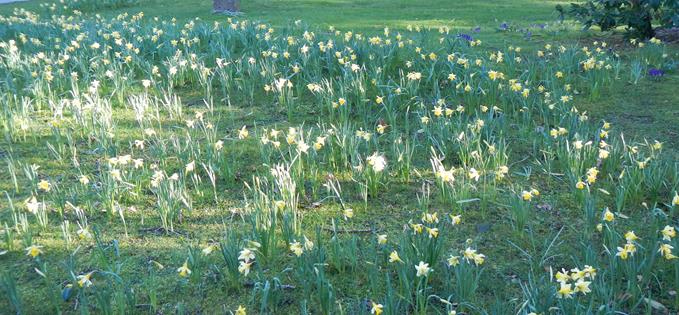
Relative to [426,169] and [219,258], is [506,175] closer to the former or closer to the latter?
[426,169]

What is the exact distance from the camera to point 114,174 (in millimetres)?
3408

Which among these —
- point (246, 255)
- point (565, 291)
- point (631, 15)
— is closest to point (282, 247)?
point (246, 255)

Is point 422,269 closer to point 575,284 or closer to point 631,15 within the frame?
point 575,284

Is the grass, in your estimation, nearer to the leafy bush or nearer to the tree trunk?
the leafy bush

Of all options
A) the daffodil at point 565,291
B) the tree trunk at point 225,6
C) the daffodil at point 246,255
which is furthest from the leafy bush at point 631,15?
the tree trunk at point 225,6

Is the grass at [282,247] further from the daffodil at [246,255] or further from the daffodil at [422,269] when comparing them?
the daffodil at [422,269]

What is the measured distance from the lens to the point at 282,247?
316 cm

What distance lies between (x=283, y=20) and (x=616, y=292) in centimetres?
855

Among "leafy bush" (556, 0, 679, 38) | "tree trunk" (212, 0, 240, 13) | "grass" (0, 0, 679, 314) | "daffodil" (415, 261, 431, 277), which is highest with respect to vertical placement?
"leafy bush" (556, 0, 679, 38)

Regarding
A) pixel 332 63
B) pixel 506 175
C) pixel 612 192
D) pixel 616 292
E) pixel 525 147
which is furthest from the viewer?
pixel 332 63

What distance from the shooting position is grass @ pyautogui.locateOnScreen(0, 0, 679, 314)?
2789mm

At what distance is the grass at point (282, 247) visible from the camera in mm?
2789

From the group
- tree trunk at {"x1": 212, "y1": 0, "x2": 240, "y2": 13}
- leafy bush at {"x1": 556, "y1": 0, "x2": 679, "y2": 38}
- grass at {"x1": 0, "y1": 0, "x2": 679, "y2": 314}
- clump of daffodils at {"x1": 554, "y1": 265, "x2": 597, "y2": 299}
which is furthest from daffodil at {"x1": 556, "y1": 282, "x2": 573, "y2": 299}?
tree trunk at {"x1": 212, "y1": 0, "x2": 240, "y2": 13}

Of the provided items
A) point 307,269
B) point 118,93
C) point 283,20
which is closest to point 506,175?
point 307,269
